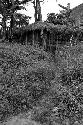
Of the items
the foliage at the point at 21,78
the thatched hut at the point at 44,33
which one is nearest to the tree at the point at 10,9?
the thatched hut at the point at 44,33

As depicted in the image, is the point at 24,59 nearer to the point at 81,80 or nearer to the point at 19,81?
the point at 19,81

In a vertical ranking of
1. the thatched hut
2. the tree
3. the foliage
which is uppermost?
the tree

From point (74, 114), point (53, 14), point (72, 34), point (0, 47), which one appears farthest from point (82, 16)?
point (74, 114)

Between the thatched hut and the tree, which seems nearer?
the thatched hut

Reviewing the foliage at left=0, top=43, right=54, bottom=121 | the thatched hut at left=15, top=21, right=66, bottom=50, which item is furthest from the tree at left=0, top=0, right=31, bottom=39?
the foliage at left=0, top=43, right=54, bottom=121

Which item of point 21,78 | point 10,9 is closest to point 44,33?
point 10,9

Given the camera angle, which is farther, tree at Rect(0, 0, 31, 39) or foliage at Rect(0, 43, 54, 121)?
tree at Rect(0, 0, 31, 39)

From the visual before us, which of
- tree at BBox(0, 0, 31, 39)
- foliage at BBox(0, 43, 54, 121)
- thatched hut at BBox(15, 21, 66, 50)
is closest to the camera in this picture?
foliage at BBox(0, 43, 54, 121)

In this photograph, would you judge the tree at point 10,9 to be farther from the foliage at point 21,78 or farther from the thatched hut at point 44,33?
the foliage at point 21,78

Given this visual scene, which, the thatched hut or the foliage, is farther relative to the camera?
the thatched hut

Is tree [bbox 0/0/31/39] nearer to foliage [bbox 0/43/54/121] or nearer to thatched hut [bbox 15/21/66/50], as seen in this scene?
thatched hut [bbox 15/21/66/50]

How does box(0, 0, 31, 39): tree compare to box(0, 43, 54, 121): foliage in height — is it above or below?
above

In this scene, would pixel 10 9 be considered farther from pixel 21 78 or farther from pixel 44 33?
pixel 21 78

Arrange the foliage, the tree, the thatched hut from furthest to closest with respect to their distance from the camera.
A: the tree
the thatched hut
the foliage
